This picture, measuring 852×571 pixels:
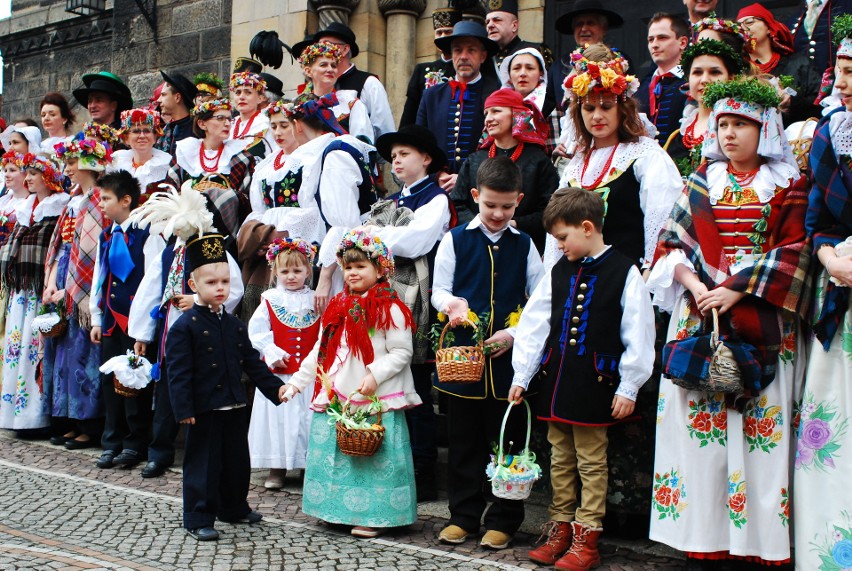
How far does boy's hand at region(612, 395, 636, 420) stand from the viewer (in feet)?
14.5

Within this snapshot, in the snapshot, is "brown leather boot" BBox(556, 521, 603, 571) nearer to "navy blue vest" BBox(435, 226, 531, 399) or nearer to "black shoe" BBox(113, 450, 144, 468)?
"navy blue vest" BBox(435, 226, 531, 399)

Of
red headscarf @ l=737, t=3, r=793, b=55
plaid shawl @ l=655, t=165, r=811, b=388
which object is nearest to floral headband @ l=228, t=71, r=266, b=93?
red headscarf @ l=737, t=3, r=793, b=55

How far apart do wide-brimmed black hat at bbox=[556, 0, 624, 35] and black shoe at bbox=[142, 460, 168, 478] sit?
14.0 feet

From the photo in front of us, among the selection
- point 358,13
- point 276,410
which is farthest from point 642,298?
point 358,13

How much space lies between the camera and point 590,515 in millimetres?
4508

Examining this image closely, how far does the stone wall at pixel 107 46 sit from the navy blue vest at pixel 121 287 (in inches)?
147

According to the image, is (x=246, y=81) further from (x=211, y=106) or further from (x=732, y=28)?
(x=732, y=28)

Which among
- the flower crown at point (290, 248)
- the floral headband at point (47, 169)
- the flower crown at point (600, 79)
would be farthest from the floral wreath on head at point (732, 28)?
the floral headband at point (47, 169)

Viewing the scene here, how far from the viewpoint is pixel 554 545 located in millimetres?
4578

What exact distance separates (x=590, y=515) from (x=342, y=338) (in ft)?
5.42

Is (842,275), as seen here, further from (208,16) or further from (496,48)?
(208,16)

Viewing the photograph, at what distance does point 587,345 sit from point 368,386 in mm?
1218

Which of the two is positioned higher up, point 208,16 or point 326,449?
point 208,16

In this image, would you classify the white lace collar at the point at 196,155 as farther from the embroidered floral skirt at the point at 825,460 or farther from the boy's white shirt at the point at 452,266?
the embroidered floral skirt at the point at 825,460
